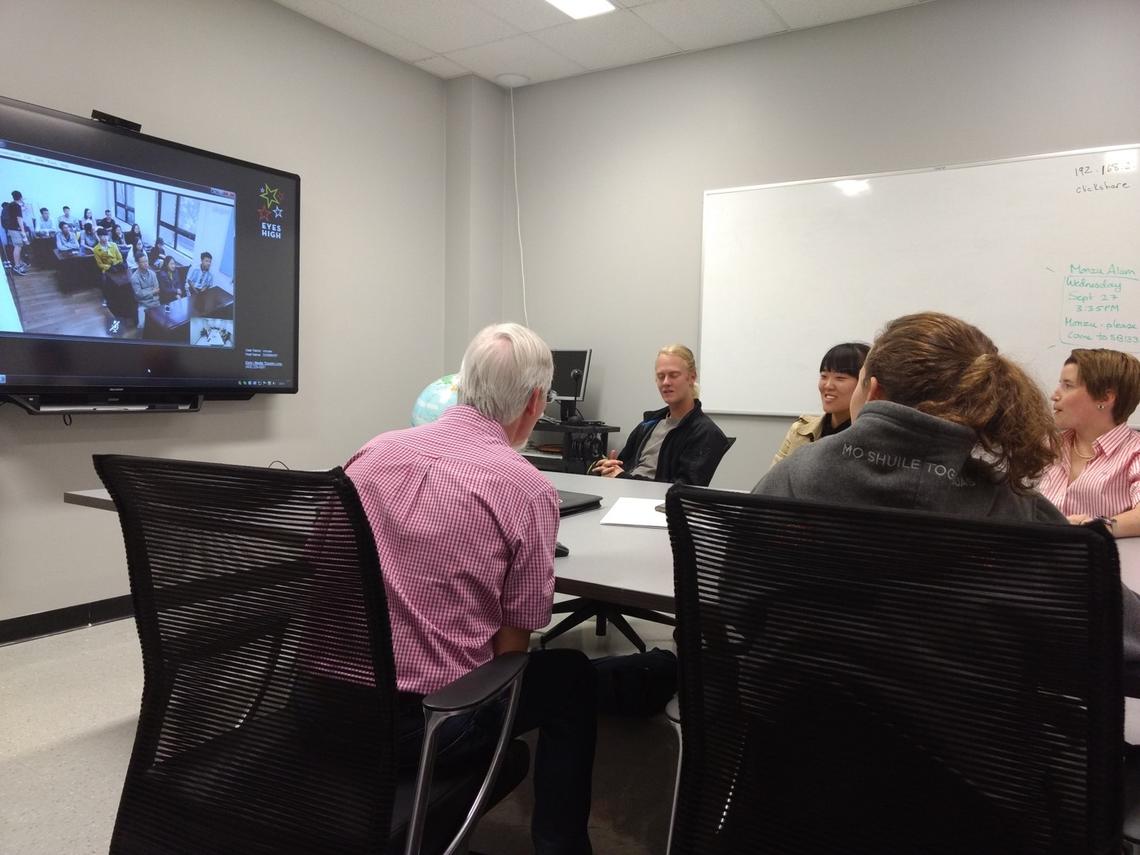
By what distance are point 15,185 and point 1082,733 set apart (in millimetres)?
3407

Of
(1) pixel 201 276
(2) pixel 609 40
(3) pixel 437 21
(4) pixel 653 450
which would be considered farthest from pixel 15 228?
(2) pixel 609 40

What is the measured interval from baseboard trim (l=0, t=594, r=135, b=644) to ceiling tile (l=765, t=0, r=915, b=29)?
3862 millimetres

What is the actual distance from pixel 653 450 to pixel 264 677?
8.15 feet

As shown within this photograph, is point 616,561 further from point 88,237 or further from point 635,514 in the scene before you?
point 88,237

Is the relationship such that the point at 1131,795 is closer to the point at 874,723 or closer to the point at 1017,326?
the point at 874,723

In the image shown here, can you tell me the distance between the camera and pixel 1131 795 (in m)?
1.03

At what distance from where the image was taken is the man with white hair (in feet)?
4.04

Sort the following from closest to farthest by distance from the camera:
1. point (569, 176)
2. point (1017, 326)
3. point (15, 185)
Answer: point (15, 185) → point (1017, 326) → point (569, 176)

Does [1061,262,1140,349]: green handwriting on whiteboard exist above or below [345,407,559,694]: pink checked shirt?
above

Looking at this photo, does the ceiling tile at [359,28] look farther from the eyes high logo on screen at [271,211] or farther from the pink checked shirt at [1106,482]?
the pink checked shirt at [1106,482]

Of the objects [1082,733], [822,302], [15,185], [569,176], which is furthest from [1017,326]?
[15,185]

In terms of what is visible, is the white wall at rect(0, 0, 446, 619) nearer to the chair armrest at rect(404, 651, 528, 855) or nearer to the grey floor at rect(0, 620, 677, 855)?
the grey floor at rect(0, 620, 677, 855)

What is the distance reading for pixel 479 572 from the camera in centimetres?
127

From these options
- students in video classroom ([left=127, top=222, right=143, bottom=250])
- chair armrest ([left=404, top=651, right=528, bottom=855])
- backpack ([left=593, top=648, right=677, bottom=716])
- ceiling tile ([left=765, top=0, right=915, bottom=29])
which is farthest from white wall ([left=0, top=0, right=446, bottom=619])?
chair armrest ([left=404, top=651, right=528, bottom=855])
